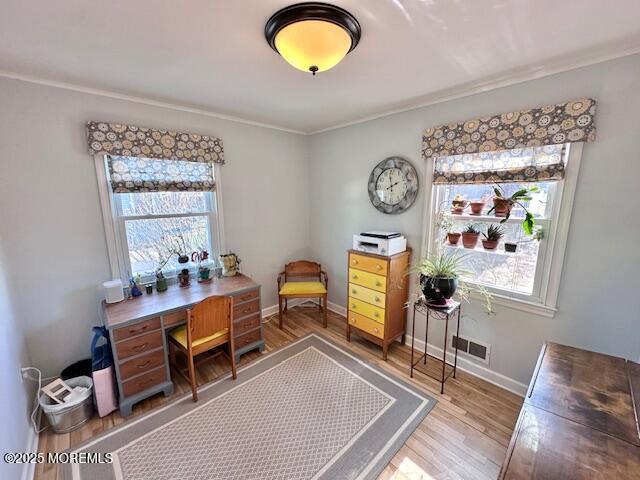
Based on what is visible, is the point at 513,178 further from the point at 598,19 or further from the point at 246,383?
the point at 246,383

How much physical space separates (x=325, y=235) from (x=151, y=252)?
6.55 feet

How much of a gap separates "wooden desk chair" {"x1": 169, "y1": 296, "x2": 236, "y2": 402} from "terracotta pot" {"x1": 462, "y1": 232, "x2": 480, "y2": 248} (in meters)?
2.01

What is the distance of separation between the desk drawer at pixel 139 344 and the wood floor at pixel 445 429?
17.9 inches

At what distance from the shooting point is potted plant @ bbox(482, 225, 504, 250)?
2.07 m

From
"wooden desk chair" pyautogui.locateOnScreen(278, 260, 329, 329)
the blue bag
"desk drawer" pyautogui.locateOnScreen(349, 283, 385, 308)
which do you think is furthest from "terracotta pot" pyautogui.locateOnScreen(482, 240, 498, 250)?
the blue bag

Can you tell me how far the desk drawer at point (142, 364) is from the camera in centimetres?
191

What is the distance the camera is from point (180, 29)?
1313mm

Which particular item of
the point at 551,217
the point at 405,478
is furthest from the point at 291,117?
the point at 405,478

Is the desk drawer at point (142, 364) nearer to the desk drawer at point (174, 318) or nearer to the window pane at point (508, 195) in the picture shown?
the desk drawer at point (174, 318)

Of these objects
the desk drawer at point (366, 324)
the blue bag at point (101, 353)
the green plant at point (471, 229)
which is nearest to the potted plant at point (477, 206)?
the green plant at point (471, 229)

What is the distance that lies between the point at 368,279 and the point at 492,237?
3.60 feet

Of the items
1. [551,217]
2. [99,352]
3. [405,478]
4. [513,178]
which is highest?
[513,178]

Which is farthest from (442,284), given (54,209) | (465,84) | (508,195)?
(54,209)

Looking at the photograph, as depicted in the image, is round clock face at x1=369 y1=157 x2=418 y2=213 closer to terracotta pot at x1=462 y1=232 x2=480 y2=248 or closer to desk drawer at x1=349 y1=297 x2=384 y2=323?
terracotta pot at x1=462 y1=232 x2=480 y2=248
